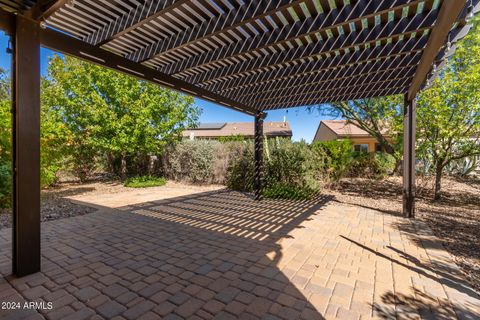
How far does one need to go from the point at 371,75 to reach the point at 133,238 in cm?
525

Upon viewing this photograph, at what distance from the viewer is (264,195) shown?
25.7 ft

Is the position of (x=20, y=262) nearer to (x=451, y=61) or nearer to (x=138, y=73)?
(x=138, y=73)

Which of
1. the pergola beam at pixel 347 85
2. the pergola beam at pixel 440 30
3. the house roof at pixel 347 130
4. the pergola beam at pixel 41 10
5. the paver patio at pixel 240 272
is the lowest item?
the paver patio at pixel 240 272

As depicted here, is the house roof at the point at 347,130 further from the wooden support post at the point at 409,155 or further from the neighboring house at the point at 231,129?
the wooden support post at the point at 409,155

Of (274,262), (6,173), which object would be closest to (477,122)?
A: (274,262)

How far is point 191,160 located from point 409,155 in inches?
333

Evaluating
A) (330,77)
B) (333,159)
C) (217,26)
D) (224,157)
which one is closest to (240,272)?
(217,26)

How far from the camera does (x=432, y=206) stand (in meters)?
6.47

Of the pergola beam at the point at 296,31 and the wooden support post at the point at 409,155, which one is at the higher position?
the pergola beam at the point at 296,31

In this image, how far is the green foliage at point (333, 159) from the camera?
30.8 feet

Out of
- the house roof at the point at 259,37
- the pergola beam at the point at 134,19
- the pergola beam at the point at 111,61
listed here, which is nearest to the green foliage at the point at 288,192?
the house roof at the point at 259,37

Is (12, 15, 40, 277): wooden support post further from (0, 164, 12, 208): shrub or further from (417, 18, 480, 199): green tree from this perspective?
(417, 18, 480, 199): green tree

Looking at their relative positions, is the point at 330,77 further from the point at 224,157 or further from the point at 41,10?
the point at 224,157

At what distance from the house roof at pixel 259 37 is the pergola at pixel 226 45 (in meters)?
0.01
